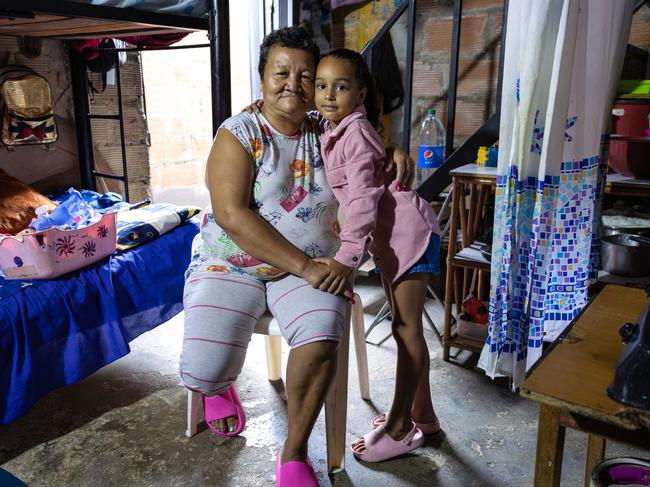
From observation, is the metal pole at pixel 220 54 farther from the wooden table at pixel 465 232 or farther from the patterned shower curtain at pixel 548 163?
the patterned shower curtain at pixel 548 163

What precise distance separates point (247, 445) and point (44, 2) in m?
1.73

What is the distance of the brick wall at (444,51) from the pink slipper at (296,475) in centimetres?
Result: 269

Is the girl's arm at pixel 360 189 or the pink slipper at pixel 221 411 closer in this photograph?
the girl's arm at pixel 360 189

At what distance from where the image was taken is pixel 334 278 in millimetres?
1763

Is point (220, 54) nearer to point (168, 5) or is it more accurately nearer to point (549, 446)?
point (168, 5)

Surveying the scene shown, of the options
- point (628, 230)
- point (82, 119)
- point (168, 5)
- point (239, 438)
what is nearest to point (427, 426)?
point (239, 438)

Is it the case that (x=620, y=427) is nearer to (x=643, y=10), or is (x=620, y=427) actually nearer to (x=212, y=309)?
(x=212, y=309)

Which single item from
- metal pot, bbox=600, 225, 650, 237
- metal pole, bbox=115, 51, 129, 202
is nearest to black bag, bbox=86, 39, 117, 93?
metal pole, bbox=115, 51, 129, 202

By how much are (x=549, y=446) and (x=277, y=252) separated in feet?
3.15

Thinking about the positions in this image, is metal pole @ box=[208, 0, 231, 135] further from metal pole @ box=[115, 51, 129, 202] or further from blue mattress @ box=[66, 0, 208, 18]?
metal pole @ box=[115, 51, 129, 202]

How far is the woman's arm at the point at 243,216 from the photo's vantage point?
5.69 ft

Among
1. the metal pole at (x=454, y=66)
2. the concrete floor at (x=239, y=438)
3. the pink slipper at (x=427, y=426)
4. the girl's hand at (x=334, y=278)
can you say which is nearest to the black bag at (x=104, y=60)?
the concrete floor at (x=239, y=438)

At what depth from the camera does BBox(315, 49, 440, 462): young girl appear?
5.63 ft

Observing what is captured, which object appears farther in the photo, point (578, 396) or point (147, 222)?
point (147, 222)
